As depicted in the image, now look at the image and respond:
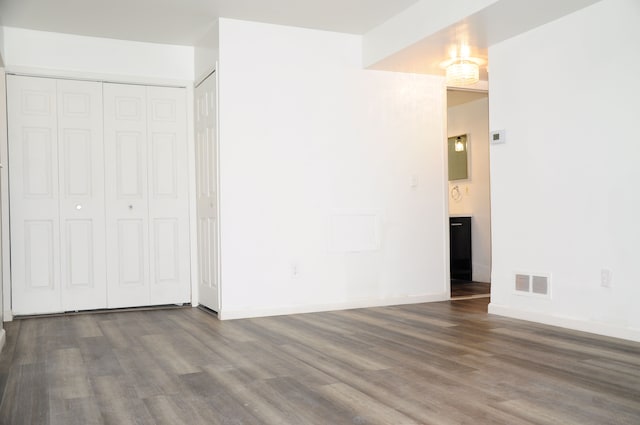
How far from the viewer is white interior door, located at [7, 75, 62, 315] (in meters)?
5.10

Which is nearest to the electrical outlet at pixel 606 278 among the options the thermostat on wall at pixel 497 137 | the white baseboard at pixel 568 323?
the white baseboard at pixel 568 323

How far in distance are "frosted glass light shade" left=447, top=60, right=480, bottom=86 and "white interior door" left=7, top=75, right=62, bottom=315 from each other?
11.8 ft

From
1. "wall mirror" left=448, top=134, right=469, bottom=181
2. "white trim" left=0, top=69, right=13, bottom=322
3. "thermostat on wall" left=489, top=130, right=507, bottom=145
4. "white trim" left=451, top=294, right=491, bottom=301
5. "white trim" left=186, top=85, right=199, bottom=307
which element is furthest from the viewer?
"wall mirror" left=448, top=134, right=469, bottom=181

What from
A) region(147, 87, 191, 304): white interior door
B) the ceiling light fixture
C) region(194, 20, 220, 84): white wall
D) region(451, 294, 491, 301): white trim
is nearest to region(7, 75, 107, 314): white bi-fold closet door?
region(147, 87, 191, 304): white interior door

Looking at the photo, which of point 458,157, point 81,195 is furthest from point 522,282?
point 81,195

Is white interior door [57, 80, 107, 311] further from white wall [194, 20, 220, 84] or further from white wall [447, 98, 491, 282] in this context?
white wall [447, 98, 491, 282]

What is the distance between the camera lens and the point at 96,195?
538 centimetres

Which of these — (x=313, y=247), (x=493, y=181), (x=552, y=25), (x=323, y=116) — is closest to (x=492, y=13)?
(x=552, y=25)

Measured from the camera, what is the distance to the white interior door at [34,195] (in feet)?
16.7

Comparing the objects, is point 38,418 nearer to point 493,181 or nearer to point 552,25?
point 493,181

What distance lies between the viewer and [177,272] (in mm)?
5668

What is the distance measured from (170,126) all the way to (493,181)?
3082mm

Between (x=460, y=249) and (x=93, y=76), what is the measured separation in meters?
4.83

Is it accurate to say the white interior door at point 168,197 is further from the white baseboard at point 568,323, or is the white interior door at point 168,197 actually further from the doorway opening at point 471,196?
the doorway opening at point 471,196
